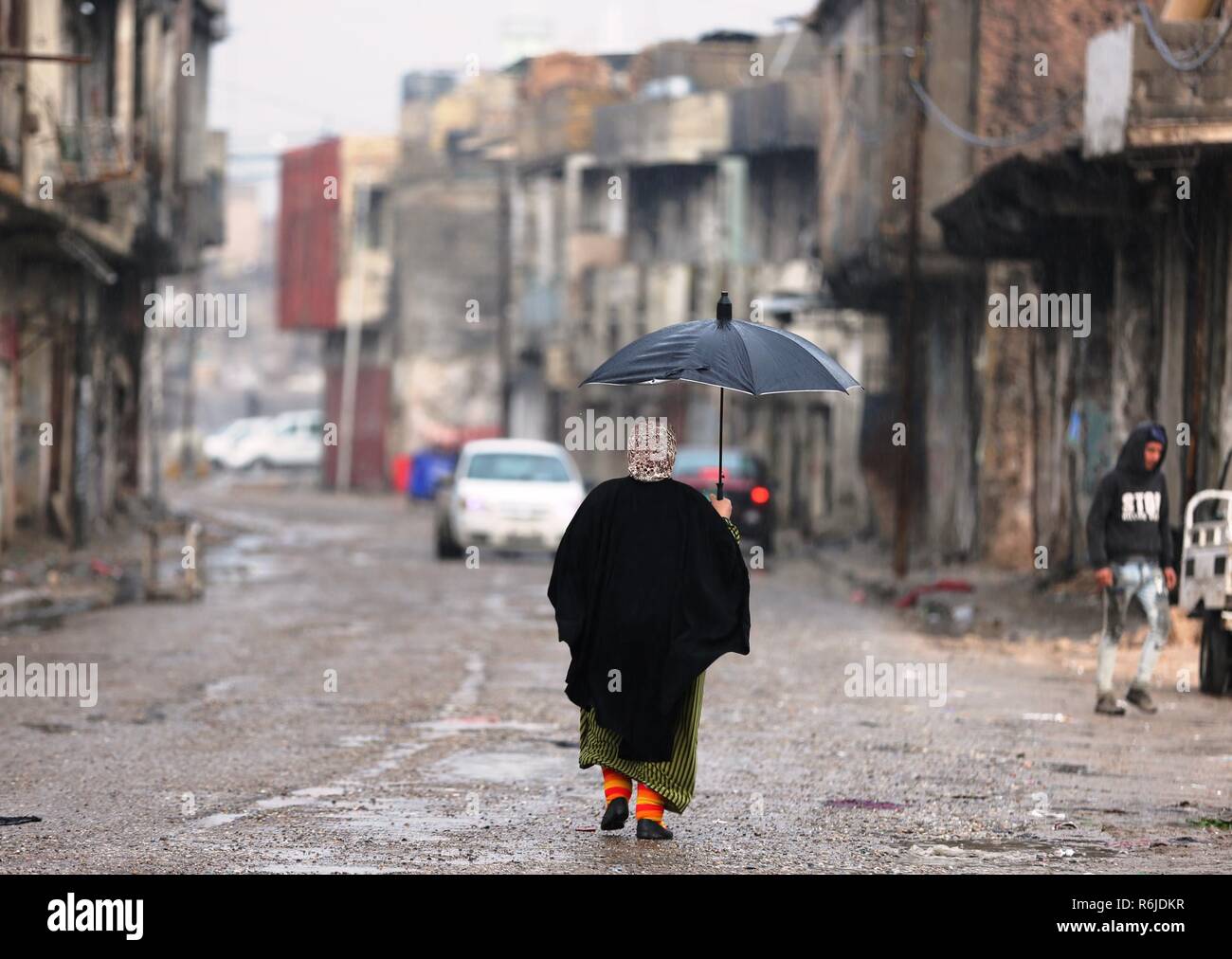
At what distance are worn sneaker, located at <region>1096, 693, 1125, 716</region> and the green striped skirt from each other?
5438mm

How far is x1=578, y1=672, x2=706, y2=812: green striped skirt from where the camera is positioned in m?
8.94

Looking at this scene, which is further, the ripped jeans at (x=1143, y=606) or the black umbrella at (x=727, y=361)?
the ripped jeans at (x=1143, y=606)

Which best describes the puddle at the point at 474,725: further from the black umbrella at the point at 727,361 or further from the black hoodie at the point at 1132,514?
the black umbrella at the point at 727,361

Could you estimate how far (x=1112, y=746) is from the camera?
40.6 ft

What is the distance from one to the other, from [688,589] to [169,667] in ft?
25.4

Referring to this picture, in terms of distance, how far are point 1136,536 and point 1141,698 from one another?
1.00 meters

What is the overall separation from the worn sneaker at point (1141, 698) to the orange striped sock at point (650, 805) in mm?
5621

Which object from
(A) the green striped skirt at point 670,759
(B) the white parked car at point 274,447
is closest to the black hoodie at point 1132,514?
(A) the green striped skirt at point 670,759

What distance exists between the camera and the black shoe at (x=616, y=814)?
901 centimetres

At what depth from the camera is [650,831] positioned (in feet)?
29.1

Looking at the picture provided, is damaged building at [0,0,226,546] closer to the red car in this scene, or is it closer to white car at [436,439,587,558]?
white car at [436,439,587,558]

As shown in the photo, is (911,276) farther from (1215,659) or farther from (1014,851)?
(1014,851)
